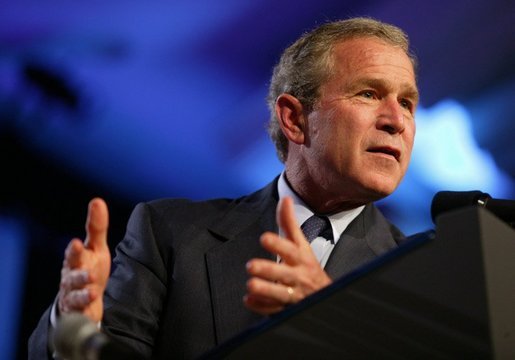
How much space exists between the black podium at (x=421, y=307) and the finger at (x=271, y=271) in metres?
0.19

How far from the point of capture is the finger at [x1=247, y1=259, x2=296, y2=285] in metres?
1.00

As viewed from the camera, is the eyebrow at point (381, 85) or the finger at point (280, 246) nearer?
the finger at point (280, 246)

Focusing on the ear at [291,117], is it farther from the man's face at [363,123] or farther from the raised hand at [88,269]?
the raised hand at [88,269]

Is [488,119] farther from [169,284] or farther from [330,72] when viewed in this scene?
[169,284]

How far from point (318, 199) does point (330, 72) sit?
13.4 inches

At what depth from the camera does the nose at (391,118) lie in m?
1.79

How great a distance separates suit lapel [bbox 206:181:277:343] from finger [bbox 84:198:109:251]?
0.56 metres

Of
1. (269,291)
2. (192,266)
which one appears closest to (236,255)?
(192,266)

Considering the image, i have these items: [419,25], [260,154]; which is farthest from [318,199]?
[419,25]

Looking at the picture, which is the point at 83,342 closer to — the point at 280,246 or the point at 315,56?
the point at 280,246

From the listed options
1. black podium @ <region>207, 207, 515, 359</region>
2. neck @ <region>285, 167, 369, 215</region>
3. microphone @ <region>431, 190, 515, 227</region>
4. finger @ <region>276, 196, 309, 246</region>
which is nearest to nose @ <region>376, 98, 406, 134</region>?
neck @ <region>285, 167, 369, 215</region>

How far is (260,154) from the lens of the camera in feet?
8.10

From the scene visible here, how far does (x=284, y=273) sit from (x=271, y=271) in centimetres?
3

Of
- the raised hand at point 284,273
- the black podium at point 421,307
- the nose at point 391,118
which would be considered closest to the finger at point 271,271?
the raised hand at point 284,273
